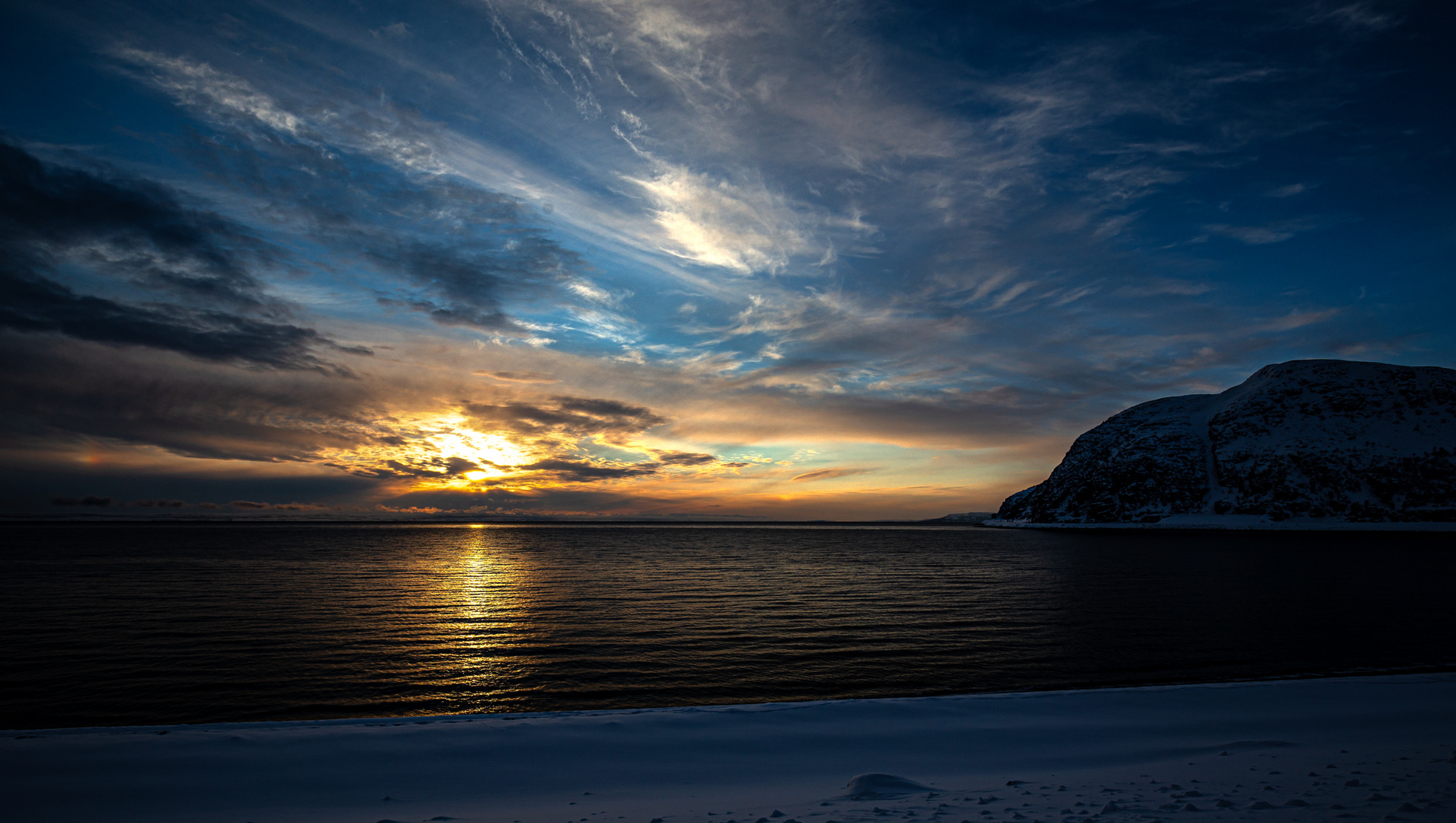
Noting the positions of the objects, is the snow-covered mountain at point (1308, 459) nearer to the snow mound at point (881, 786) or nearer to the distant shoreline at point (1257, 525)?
the distant shoreline at point (1257, 525)

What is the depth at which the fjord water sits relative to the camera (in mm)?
17766

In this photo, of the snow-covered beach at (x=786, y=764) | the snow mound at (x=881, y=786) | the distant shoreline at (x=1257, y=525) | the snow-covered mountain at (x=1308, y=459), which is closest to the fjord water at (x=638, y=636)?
the snow-covered beach at (x=786, y=764)

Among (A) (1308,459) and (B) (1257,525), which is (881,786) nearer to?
(B) (1257,525)

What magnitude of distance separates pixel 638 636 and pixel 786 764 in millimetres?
16663

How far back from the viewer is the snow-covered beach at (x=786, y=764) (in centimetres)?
798

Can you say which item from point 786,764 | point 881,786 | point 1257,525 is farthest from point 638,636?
point 1257,525

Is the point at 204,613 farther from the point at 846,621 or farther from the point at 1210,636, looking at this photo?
the point at 1210,636

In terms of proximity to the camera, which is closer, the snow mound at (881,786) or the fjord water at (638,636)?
the snow mound at (881,786)

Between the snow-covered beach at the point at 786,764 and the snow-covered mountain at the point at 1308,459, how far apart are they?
201m

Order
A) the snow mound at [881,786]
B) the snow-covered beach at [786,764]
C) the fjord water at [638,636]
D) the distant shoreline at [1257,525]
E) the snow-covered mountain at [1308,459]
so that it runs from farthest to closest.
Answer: the snow-covered mountain at [1308,459] < the distant shoreline at [1257,525] < the fjord water at [638,636] < the snow mound at [881,786] < the snow-covered beach at [786,764]

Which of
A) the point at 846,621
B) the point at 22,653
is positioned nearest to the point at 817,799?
the point at 846,621

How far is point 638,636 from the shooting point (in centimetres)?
2598

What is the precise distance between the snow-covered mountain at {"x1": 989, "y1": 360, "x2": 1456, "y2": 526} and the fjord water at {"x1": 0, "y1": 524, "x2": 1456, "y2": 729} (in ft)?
481

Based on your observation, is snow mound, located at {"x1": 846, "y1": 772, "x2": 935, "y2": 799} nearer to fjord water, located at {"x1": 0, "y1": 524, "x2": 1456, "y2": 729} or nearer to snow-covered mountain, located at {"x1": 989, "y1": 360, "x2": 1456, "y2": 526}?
fjord water, located at {"x1": 0, "y1": 524, "x2": 1456, "y2": 729}
